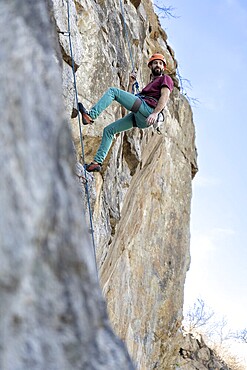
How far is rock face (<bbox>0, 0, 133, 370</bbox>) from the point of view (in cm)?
117

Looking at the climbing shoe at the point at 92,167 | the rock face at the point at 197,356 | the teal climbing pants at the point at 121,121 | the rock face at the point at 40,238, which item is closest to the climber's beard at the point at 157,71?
the teal climbing pants at the point at 121,121

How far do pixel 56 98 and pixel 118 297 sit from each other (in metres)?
6.79

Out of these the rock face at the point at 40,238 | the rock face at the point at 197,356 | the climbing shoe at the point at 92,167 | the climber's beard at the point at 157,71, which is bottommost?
the rock face at the point at 40,238

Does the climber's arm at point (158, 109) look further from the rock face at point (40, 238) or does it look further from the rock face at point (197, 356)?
the rock face at point (197, 356)

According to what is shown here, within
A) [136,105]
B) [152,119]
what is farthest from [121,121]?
[152,119]

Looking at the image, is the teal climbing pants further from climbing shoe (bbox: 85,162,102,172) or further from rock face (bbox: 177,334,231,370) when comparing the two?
rock face (bbox: 177,334,231,370)

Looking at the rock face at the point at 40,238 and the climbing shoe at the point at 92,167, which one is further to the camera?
the climbing shoe at the point at 92,167

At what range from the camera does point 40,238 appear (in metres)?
1.23

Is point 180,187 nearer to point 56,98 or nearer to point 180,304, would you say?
point 180,304

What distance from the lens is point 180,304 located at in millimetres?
10742

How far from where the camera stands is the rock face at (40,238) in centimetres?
117

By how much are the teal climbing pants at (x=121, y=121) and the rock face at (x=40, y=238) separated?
4115mm

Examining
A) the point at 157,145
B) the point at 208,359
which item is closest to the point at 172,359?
the point at 208,359

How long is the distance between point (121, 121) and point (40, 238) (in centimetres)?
493
